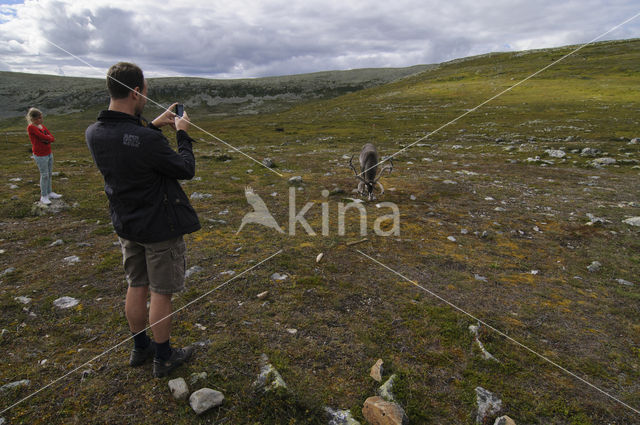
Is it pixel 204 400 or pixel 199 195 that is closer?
pixel 204 400

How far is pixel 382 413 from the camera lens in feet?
9.77

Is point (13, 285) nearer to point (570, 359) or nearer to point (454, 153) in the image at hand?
point (570, 359)

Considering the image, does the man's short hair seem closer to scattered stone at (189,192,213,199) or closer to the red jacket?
scattered stone at (189,192,213,199)

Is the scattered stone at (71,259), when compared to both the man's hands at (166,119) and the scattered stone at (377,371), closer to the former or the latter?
the man's hands at (166,119)

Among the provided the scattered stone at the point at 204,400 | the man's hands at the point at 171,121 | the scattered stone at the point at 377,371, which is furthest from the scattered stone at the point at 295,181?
the scattered stone at the point at 204,400

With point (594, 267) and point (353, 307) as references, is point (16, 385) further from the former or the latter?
point (594, 267)

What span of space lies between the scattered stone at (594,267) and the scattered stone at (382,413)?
5064mm

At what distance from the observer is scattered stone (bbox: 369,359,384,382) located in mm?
3453

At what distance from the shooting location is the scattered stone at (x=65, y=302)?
181 inches

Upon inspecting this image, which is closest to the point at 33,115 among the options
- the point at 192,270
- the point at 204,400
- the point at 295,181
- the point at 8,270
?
the point at 8,270

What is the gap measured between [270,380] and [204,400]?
2.12 feet

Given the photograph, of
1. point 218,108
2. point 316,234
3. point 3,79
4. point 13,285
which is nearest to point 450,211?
point 316,234

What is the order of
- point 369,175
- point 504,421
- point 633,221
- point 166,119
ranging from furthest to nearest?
1. point 369,175
2. point 633,221
3. point 166,119
4. point 504,421

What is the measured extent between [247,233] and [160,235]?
415cm
